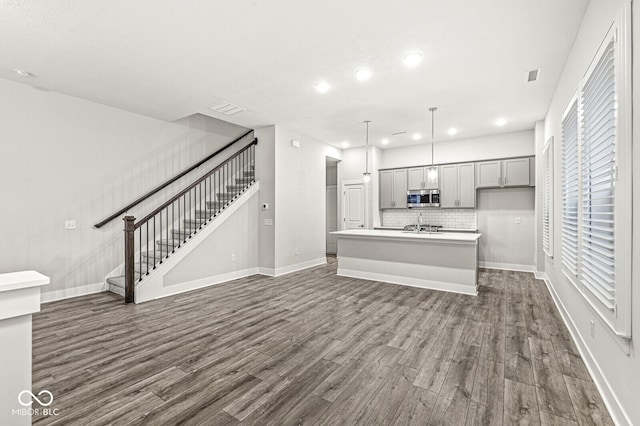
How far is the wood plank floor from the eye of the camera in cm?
196

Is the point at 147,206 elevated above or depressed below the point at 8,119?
below

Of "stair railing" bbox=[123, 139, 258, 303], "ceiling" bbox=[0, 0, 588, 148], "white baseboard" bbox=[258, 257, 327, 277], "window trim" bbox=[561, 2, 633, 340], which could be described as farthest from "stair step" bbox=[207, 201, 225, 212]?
"window trim" bbox=[561, 2, 633, 340]

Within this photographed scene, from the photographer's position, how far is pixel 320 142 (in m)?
7.54

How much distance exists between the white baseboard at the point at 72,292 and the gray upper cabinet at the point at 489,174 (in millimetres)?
Result: 7698

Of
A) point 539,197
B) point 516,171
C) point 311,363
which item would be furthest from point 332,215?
point 311,363

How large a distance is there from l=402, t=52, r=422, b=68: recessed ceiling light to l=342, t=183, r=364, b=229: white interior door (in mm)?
4755

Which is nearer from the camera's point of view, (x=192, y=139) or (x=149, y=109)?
(x=149, y=109)

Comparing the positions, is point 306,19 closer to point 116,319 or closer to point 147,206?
point 116,319

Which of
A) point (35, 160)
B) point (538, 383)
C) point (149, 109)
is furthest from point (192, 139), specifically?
point (538, 383)

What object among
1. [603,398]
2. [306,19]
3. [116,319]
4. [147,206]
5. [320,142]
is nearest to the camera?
[603,398]

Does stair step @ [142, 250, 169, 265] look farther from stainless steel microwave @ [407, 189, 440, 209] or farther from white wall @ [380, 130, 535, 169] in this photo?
white wall @ [380, 130, 535, 169]

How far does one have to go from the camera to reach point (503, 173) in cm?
663

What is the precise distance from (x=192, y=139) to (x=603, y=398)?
6699 mm

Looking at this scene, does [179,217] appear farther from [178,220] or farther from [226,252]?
[226,252]
